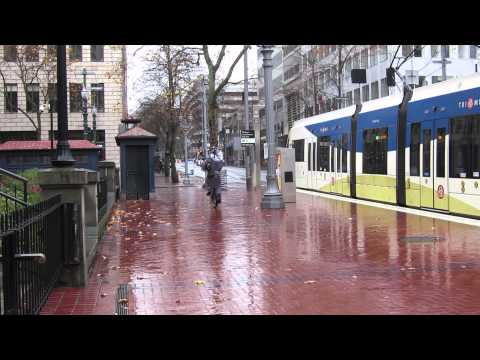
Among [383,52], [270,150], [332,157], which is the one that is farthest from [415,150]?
[383,52]

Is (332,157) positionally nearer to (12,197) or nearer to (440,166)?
(440,166)

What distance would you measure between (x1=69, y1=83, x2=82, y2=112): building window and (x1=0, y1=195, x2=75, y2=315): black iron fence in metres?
42.4

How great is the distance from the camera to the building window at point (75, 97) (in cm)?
5119

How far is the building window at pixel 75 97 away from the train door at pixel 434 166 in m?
35.9

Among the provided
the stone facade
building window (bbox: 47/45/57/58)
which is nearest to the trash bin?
building window (bbox: 47/45/57/58)

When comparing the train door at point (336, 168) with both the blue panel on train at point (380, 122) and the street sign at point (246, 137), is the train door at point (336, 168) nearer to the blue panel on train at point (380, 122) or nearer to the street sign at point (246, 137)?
the blue panel on train at point (380, 122)

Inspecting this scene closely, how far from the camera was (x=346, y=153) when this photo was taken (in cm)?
2572

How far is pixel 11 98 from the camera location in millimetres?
55750

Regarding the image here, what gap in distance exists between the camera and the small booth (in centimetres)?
2747

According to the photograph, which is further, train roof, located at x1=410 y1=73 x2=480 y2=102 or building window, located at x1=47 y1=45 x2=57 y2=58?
building window, located at x1=47 y1=45 x2=57 y2=58

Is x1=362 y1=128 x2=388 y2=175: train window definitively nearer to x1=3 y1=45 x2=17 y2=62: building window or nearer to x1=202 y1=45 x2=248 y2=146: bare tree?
x1=202 y1=45 x2=248 y2=146: bare tree

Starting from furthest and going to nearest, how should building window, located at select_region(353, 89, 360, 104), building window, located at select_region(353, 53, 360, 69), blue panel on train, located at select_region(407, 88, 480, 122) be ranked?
building window, located at select_region(353, 89, 360, 104) < building window, located at select_region(353, 53, 360, 69) < blue panel on train, located at select_region(407, 88, 480, 122)
